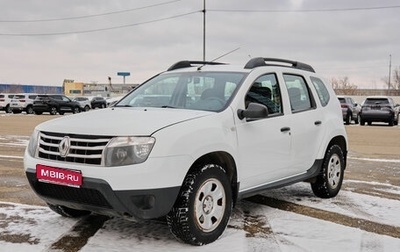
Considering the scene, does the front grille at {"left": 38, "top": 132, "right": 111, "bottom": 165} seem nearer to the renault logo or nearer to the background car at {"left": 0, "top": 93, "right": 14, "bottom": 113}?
the renault logo

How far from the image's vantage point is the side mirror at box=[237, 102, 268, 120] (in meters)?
4.80

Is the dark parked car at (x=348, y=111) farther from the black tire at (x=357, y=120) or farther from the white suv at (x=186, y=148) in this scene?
the white suv at (x=186, y=148)

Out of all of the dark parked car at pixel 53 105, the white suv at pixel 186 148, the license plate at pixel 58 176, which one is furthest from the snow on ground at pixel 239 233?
the dark parked car at pixel 53 105

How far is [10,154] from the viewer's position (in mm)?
10805

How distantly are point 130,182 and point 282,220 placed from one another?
7.05ft

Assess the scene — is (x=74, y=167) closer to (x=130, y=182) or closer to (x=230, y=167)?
(x=130, y=182)

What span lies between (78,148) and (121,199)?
604 millimetres

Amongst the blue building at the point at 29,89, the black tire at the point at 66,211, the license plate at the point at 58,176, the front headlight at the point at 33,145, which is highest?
the blue building at the point at 29,89

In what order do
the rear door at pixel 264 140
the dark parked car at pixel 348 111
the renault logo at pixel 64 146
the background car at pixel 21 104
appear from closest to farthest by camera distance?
the renault logo at pixel 64 146
the rear door at pixel 264 140
the dark parked car at pixel 348 111
the background car at pixel 21 104

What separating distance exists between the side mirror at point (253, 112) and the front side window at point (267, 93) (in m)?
0.29

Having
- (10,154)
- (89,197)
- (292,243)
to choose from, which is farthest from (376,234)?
(10,154)

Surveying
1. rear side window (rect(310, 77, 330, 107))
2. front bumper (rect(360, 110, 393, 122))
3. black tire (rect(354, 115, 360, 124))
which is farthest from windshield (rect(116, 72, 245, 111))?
black tire (rect(354, 115, 360, 124))

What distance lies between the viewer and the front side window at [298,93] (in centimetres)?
593

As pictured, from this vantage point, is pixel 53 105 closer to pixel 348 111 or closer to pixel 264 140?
pixel 348 111
